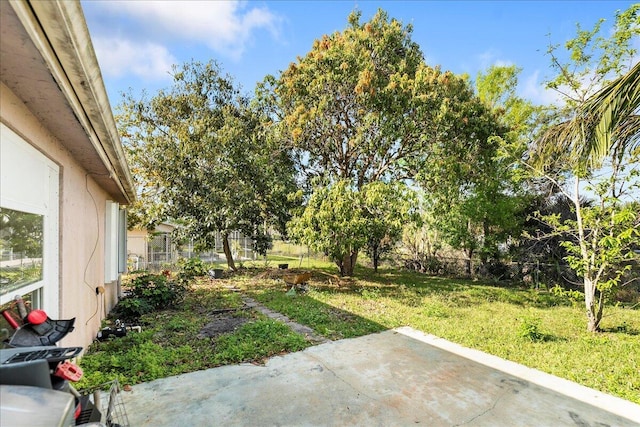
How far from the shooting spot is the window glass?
2230 mm

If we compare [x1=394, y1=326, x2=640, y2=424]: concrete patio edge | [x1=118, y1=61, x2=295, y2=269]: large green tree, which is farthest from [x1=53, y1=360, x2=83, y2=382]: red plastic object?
[x1=118, y1=61, x2=295, y2=269]: large green tree

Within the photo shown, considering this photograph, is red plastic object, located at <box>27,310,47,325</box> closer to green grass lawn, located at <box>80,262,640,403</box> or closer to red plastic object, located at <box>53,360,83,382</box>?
red plastic object, located at <box>53,360,83,382</box>

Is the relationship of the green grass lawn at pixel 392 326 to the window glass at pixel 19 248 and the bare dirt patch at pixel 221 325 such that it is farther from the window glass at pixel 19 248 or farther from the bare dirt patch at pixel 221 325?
the window glass at pixel 19 248

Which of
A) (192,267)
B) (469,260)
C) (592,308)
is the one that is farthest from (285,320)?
(469,260)

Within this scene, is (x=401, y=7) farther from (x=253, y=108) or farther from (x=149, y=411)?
(x=149, y=411)

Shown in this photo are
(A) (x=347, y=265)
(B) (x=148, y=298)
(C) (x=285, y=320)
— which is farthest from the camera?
(A) (x=347, y=265)

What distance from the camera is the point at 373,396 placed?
3.44 m

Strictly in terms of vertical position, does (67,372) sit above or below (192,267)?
above

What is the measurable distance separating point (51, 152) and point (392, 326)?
5595 mm

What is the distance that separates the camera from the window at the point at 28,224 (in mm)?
2195

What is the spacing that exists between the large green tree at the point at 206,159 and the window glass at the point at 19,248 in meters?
7.95

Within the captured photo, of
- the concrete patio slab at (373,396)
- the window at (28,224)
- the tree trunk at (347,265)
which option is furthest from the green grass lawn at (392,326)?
the tree trunk at (347,265)

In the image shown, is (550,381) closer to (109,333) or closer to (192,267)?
(109,333)

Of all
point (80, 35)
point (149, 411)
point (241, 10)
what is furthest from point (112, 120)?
point (241, 10)
